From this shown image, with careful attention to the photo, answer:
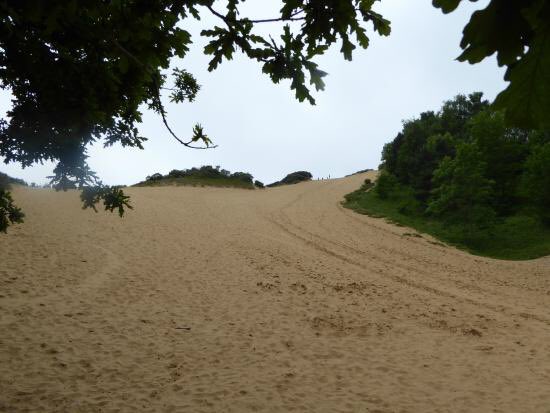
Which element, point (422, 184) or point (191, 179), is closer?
point (422, 184)

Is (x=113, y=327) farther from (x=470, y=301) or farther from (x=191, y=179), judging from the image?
(x=191, y=179)

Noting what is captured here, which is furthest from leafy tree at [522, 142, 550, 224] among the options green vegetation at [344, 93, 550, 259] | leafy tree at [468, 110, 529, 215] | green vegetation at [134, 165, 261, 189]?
green vegetation at [134, 165, 261, 189]

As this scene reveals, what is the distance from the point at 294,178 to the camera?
5600 centimetres

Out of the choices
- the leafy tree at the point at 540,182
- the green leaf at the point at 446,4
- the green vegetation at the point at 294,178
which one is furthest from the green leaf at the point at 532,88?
the green vegetation at the point at 294,178

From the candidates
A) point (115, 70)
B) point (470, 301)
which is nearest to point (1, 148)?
point (115, 70)

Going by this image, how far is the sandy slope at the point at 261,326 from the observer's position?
16.6 ft

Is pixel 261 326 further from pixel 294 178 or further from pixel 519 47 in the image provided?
pixel 294 178

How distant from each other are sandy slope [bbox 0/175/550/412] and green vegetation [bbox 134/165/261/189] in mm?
23914

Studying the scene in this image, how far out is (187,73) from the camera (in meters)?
7.95

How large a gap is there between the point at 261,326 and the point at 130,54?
635cm

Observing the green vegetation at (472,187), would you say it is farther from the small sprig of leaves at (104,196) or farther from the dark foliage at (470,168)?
the small sprig of leaves at (104,196)

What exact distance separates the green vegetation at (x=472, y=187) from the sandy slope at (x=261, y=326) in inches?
106

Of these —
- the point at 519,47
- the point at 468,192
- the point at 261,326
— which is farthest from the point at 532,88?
the point at 468,192

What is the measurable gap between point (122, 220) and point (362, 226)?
13.1 metres
